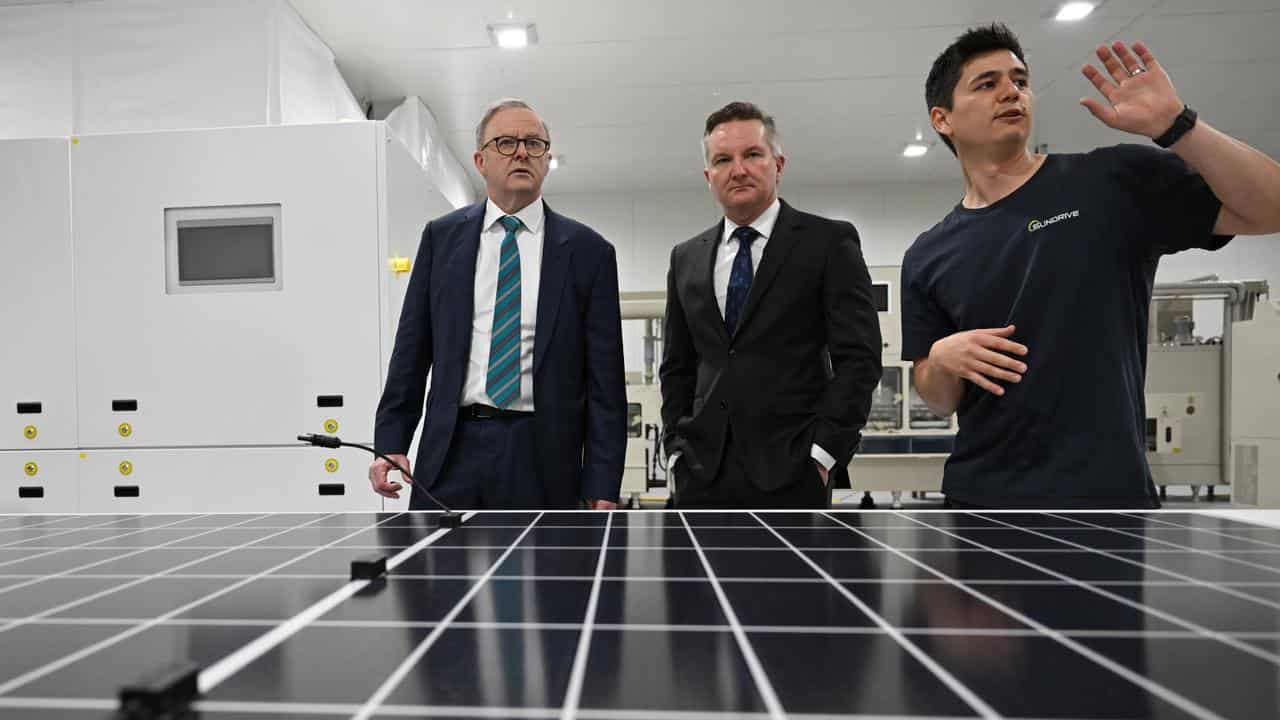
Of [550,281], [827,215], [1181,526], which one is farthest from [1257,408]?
[550,281]

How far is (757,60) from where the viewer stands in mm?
4543

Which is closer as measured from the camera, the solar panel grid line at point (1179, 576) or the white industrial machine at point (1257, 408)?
the solar panel grid line at point (1179, 576)

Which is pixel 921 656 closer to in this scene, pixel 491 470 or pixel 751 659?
pixel 751 659

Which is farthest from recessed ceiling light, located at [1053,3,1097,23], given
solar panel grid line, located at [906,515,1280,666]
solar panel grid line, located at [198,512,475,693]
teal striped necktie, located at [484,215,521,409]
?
solar panel grid line, located at [198,512,475,693]

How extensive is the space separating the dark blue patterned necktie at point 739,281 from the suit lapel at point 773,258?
0.10 ft

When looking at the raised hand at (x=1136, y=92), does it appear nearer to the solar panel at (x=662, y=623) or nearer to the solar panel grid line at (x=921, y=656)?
the solar panel at (x=662, y=623)

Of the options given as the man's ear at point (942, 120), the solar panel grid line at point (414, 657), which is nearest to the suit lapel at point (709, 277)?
the man's ear at point (942, 120)

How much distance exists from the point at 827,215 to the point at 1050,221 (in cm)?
587

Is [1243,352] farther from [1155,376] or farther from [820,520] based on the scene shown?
[820,520]

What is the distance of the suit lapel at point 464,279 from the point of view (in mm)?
1724

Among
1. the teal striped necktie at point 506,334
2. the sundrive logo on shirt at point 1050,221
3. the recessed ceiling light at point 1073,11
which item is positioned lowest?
the teal striped necktie at point 506,334

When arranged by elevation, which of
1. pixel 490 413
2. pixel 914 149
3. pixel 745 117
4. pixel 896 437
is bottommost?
pixel 896 437

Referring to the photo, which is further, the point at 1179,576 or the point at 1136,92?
the point at 1136,92

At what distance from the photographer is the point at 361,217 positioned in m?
2.48
